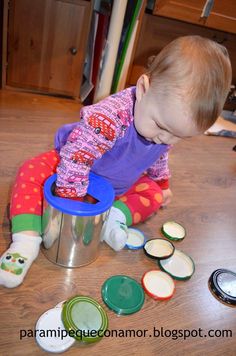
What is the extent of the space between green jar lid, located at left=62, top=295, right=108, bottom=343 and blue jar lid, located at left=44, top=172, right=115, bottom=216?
16cm

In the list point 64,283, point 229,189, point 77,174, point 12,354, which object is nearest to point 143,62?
point 229,189

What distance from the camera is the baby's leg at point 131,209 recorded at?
2.40 feet

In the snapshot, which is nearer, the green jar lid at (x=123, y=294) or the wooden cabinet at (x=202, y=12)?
the green jar lid at (x=123, y=294)

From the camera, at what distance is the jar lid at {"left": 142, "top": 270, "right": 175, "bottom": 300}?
656mm

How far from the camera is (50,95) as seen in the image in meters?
1.55

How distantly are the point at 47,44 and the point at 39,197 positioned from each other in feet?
3.03

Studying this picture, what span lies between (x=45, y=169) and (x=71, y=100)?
873mm

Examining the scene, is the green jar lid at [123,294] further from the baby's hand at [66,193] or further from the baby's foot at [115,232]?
the baby's hand at [66,193]

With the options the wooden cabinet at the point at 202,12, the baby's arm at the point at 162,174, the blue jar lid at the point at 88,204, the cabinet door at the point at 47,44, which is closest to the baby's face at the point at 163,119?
the blue jar lid at the point at 88,204

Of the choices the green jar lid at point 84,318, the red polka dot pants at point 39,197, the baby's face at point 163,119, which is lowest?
the green jar lid at point 84,318

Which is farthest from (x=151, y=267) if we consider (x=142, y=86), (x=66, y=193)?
(x=142, y=86)

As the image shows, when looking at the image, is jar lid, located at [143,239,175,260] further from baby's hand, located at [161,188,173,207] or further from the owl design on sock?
the owl design on sock

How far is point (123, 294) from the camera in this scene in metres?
0.64

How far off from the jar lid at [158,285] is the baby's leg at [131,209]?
3.7 inches
